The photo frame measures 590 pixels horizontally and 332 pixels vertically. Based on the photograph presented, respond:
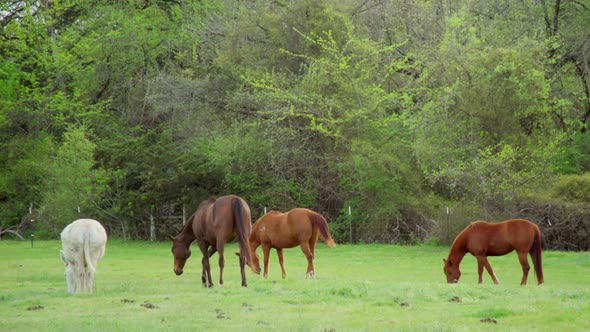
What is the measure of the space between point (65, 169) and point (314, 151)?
38.1 feet

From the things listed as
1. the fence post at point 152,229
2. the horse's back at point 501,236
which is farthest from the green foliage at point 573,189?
the fence post at point 152,229

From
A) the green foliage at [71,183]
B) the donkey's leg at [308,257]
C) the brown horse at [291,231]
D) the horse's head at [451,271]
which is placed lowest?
the horse's head at [451,271]

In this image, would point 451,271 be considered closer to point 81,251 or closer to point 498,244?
point 498,244

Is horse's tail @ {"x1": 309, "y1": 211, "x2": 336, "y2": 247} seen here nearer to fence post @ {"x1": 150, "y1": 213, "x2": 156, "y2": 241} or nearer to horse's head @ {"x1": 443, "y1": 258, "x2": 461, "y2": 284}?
horse's head @ {"x1": 443, "y1": 258, "x2": 461, "y2": 284}

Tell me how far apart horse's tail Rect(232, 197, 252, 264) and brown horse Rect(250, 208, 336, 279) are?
264 centimetres

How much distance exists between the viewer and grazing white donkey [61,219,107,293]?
15086 mm

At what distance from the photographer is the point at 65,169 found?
125ft

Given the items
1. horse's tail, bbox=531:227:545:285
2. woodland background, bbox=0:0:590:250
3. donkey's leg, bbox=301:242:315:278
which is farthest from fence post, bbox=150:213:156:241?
horse's tail, bbox=531:227:545:285

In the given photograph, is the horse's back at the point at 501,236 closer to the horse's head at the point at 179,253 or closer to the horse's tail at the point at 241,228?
the horse's tail at the point at 241,228

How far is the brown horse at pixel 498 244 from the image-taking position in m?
17.4

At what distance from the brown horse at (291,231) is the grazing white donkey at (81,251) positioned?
419 cm

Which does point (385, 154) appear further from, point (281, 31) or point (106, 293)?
point (106, 293)

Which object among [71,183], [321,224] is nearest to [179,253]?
[321,224]

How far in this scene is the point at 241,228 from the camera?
15859mm
